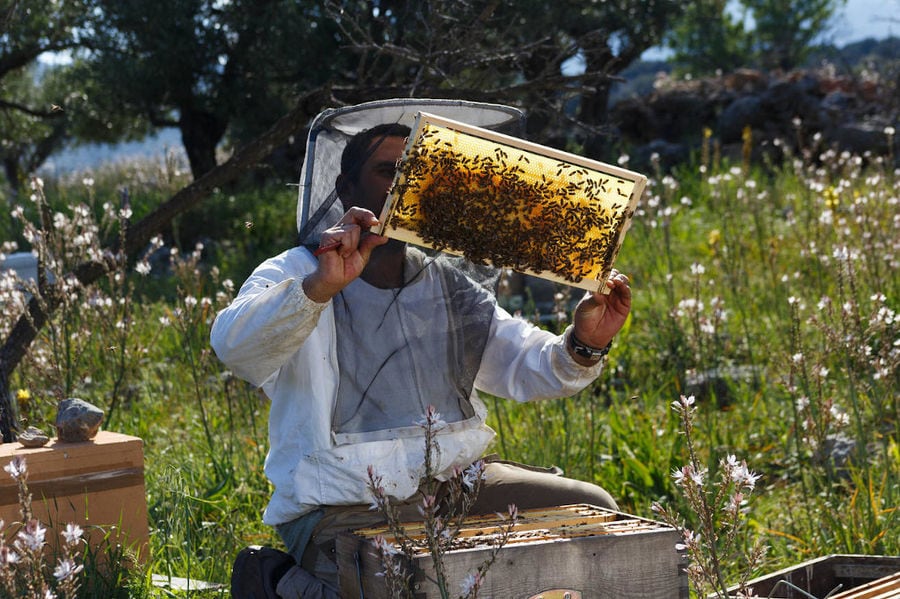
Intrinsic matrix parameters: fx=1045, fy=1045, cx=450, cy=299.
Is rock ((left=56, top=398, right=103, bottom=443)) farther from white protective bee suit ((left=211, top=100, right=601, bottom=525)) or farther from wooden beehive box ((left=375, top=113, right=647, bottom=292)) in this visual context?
wooden beehive box ((left=375, top=113, right=647, bottom=292))

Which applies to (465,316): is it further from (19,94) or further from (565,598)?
(19,94)

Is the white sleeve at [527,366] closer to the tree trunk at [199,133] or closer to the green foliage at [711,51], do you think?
the tree trunk at [199,133]

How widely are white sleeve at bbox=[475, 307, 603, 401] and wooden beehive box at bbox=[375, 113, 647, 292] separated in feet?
1.05

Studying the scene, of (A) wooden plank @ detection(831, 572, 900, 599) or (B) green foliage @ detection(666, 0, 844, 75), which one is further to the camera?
(B) green foliage @ detection(666, 0, 844, 75)

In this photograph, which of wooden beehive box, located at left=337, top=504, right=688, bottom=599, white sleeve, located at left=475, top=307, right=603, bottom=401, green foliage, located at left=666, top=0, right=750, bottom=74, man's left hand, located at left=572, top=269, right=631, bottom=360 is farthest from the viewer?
green foliage, located at left=666, top=0, right=750, bottom=74

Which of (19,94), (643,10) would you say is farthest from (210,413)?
(19,94)

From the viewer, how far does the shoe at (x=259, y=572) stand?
9.39 ft

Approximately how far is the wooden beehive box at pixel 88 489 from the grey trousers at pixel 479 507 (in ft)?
1.90

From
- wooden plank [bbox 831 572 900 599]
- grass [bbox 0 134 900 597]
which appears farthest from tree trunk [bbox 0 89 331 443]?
wooden plank [bbox 831 572 900 599]

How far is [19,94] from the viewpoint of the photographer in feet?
77.4

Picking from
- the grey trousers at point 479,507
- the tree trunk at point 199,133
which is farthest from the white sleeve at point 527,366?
the tree trunk at point 199,133

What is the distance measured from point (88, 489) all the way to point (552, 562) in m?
1.59

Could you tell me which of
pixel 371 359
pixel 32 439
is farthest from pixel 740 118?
pixel 32 439

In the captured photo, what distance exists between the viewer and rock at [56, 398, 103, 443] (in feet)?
10.5
